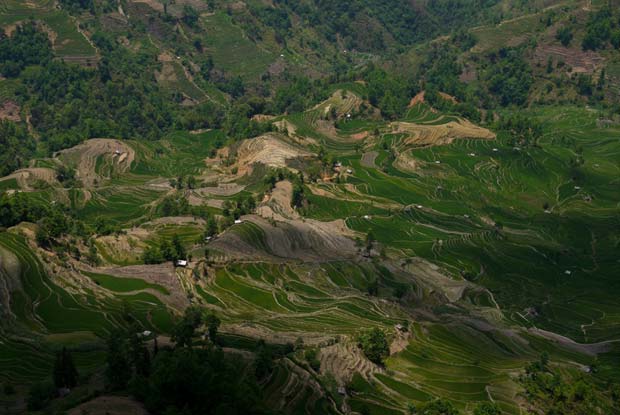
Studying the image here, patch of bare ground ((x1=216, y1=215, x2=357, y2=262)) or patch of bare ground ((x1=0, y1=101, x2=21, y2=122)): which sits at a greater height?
patch of bare ground ((x1=216, y1=215, x2=357, y2=262))

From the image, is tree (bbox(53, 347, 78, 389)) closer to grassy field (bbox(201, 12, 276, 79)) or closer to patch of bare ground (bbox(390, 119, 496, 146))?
patch of bare ground (bbox(390, 119, 496, 146))

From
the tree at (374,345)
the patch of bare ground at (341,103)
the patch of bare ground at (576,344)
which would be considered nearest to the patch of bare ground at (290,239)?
the tree at (374,345)

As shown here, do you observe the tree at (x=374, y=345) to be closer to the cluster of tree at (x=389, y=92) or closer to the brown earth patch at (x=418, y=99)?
the cluster of tree at (x=389, y=92)

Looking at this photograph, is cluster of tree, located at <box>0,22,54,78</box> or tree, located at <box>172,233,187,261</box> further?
cluster of tree, located at <box>0,22,54,78</box>

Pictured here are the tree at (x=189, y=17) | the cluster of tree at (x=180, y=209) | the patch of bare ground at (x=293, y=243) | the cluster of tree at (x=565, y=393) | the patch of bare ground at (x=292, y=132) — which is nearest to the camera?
the cluster of tree at (x=565, y=393)

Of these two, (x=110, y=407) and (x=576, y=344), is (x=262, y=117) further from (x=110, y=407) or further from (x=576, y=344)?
(x=110, y=407)

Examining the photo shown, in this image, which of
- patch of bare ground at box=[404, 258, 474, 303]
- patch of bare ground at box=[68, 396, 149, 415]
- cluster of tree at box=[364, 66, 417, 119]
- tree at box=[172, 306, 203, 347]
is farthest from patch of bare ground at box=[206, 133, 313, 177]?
patch of bare ground at box=[68, 396, 149, 415]

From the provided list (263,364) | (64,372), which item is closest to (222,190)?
(263,364)
